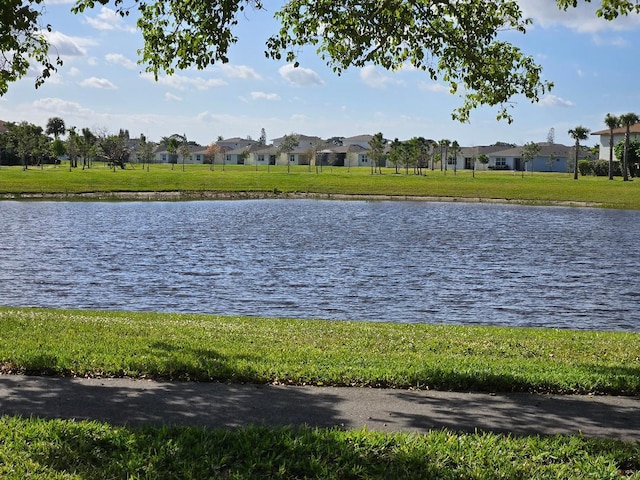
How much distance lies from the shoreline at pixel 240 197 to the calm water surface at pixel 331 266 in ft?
59.7

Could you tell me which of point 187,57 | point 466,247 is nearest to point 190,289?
point 187,57

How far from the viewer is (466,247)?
4003 centimetres

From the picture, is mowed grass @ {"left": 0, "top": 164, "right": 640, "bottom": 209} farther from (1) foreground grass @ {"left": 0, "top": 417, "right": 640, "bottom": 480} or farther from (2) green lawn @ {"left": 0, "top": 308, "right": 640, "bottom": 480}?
(1) foreground grass @ {"left": 0, "top": 417, "right": 640, "bottom": 480}

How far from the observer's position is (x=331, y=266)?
103 ft

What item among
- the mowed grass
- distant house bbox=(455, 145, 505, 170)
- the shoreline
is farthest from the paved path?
distant house bbox=(455, 145, 505, 170)

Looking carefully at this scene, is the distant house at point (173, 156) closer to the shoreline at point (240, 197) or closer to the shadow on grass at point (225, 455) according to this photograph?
the shoreline at point (240, 197)

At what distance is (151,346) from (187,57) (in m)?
5.12

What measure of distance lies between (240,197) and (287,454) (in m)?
79.9

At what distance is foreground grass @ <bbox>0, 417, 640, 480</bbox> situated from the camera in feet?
20.6

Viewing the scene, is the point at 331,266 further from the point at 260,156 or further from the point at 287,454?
the point at 260,156

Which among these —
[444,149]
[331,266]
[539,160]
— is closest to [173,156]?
[444,149]

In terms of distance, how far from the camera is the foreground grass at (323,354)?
9750 mm

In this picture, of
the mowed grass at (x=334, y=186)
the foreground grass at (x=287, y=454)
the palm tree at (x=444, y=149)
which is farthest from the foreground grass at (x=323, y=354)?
the palm tree at (x=444, y=149)

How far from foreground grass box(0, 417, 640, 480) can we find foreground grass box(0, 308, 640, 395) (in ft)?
8.04
